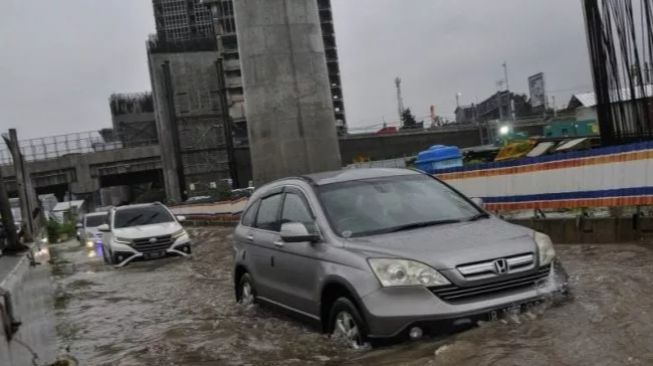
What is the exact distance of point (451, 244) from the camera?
544cm

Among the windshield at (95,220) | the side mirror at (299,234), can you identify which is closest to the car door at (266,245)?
the side mirror at (299,234)

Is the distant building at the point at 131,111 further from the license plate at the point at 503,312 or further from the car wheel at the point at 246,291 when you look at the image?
the license plate at the point at 503,312

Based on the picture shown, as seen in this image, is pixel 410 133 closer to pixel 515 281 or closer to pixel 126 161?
pixel 126 161

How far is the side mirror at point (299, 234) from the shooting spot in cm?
615

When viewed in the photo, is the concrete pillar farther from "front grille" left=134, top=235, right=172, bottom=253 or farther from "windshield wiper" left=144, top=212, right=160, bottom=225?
"front grille" left=134, top=235, right=172, bottom=253

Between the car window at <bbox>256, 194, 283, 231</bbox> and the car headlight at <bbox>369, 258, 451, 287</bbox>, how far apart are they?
6.66ft

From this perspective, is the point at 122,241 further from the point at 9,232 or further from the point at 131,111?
the point at 131,111

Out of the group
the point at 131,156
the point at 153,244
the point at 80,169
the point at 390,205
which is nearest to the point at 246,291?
the point at 390,205

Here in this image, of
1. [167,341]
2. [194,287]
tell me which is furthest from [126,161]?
[167,341]

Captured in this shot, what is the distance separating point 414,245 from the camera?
18.0 ft

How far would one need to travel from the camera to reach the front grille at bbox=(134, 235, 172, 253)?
1620 centimetres

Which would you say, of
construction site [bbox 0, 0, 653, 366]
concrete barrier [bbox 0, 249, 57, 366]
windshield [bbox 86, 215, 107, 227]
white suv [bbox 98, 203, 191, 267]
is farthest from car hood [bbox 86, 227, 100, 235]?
concrete barrier [bbox 0, 249, 57, 366]

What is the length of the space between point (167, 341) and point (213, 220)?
77.0ft

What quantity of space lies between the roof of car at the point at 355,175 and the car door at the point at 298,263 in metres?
0.24
